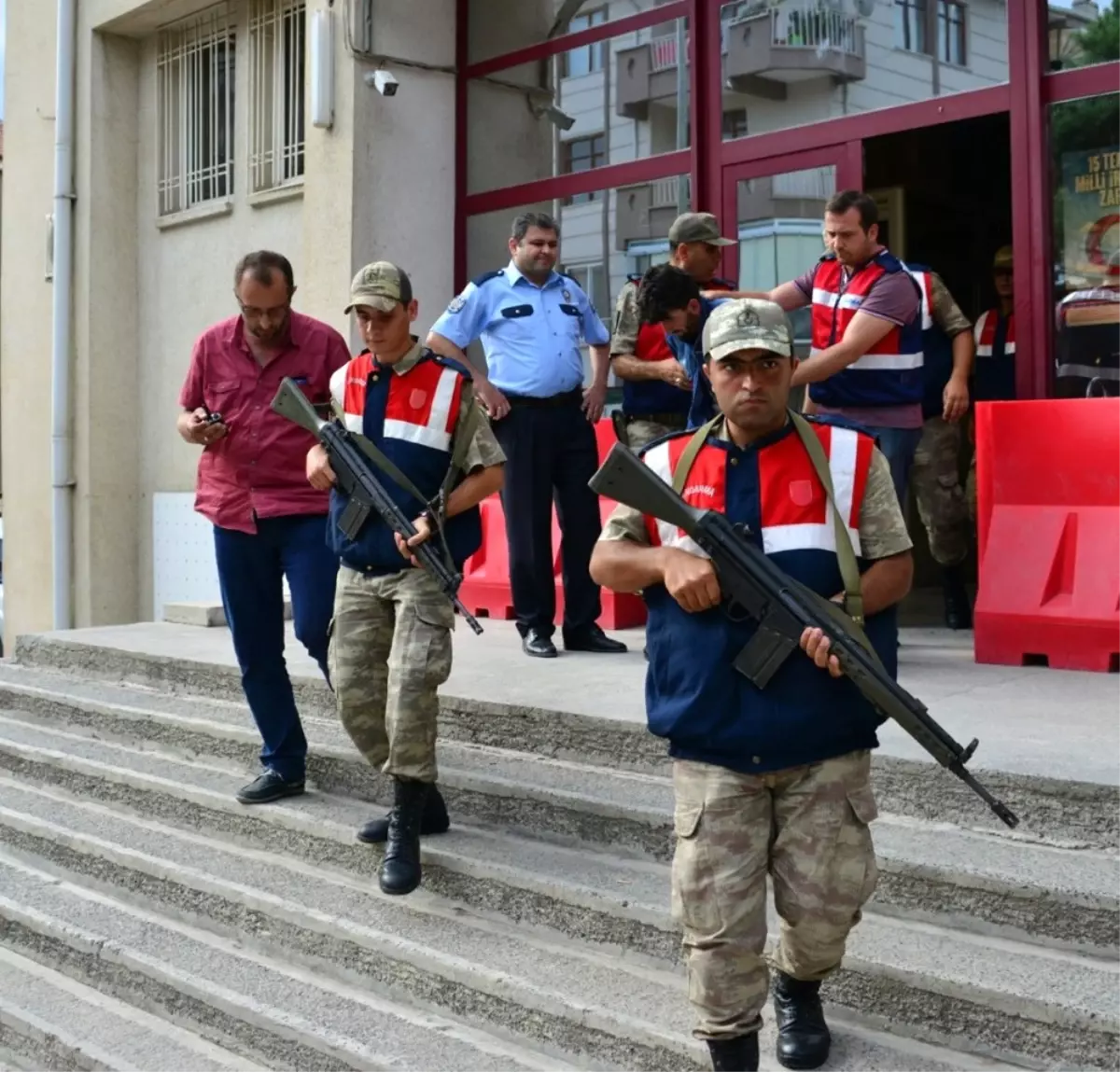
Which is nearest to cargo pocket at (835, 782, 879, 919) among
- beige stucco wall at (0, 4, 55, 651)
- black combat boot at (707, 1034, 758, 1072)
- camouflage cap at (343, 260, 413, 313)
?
black combat boot at (707, 1034, 758, 1072)

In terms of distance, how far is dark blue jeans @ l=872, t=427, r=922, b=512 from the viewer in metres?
5.93

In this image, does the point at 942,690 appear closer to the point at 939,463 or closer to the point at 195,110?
the point at 939,463

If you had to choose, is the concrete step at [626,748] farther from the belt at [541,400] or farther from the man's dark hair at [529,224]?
the man's dark hair at [529,224]

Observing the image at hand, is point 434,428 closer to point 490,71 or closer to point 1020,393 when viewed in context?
point 1020,393

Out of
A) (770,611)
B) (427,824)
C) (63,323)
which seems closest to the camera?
(770,611)

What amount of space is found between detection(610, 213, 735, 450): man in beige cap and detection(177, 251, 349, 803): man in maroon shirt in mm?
1339

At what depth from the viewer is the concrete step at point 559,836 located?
3568mm

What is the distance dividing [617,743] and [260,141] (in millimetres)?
7496

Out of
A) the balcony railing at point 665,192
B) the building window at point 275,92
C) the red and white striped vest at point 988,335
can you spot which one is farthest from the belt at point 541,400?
the building window at point 275,92

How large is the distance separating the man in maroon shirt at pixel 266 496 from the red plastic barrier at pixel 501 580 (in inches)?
87.4

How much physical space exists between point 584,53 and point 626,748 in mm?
5576

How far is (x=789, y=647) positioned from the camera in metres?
2.96

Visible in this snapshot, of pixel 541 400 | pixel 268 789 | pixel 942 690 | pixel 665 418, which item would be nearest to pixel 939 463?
pixel 665 418

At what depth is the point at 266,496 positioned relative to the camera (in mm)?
5152
